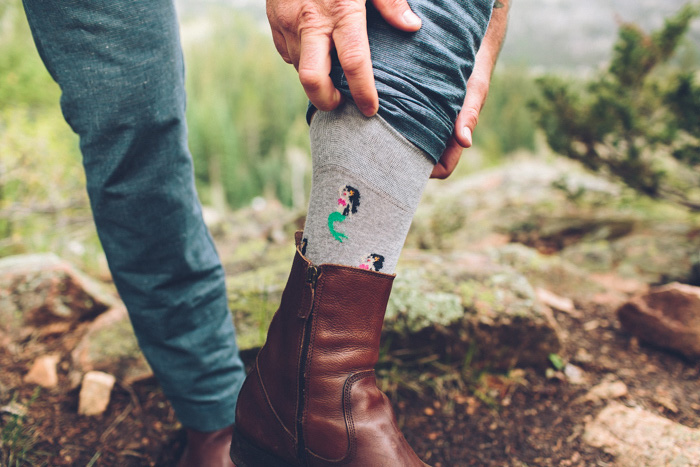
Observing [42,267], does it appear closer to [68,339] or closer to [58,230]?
[68,339]

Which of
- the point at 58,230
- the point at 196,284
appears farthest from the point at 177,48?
the point at 58,230

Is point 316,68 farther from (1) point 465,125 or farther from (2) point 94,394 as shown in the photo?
(2) point 94,394

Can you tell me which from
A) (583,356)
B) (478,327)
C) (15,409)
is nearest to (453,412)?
(478,327)

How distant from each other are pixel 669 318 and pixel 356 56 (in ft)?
5.71

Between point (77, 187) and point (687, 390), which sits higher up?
point (687, 390)

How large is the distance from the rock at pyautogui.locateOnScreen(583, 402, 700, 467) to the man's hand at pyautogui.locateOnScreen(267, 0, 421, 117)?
1.19m

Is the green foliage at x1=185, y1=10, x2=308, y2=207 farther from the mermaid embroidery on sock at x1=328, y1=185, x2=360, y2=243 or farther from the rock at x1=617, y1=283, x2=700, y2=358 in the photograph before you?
the mermaid embroidery on sock at x1=328, y1=185, x2=360, y2=243

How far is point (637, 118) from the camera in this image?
3.34m

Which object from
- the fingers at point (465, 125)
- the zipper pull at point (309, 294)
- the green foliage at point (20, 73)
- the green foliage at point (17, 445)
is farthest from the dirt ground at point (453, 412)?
the green foliage at point (20, 73)

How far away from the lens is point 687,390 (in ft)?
4.75

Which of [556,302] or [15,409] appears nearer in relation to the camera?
[15,409]

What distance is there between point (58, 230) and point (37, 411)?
397cm

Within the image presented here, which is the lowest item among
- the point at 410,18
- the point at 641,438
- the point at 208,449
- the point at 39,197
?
the point at 39,197

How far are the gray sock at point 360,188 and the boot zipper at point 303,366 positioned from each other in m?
0.04
